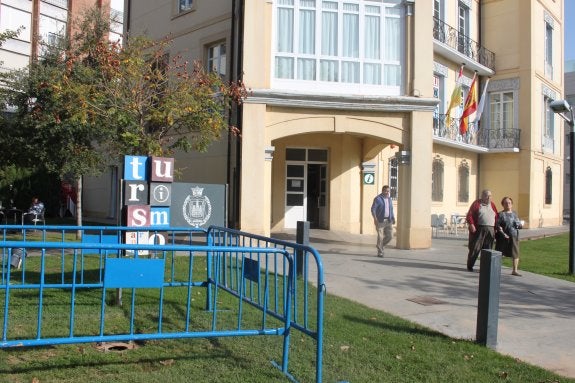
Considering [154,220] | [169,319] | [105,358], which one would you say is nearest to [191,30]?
[154,220]

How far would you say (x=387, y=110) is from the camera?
15305 mm

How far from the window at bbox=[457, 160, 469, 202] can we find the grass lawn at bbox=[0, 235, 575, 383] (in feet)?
68.7

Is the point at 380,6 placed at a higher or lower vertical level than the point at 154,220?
higher

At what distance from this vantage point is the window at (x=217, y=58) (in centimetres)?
1814

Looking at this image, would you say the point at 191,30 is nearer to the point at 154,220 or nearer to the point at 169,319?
the point at 154,220

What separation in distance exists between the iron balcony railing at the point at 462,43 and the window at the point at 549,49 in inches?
148

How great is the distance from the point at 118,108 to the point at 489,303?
810 cm

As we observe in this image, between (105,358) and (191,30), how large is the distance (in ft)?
52.1

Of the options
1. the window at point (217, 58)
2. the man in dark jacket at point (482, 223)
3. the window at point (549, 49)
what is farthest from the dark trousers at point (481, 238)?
the window at point (549, 49)

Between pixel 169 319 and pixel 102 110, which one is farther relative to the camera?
pixel 102 110

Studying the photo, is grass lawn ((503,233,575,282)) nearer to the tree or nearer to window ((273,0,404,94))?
A: window ((273,0,404,94))

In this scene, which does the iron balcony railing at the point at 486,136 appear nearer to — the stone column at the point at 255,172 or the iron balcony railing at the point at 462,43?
the iron balcony railing at the point at 462,43

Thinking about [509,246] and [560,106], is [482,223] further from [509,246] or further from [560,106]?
[560,106]

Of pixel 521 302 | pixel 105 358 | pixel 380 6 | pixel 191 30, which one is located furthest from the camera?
pixel 191 30
